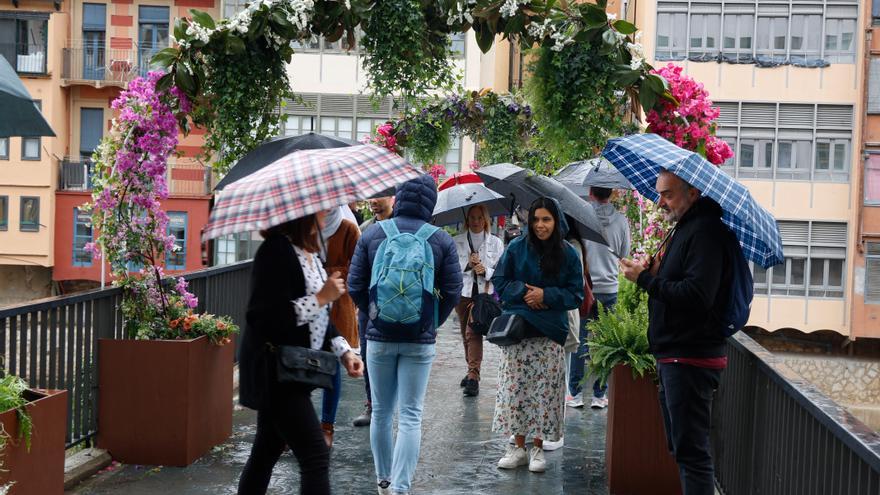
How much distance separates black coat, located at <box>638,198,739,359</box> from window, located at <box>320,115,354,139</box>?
34.0 meters

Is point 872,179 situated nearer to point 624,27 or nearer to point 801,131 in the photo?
point 801,131

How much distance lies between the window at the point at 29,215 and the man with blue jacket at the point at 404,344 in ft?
117

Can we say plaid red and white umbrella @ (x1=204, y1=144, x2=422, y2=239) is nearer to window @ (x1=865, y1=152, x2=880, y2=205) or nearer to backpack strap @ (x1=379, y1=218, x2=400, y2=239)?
backpack strap @ (x1=379, y1=218, x2=400, y2=239)

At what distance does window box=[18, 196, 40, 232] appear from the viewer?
130 feet

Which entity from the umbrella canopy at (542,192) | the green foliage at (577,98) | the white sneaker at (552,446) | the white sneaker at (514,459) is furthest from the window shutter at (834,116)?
the white sneaker at (514,459)

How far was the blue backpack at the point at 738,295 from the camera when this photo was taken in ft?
18.1

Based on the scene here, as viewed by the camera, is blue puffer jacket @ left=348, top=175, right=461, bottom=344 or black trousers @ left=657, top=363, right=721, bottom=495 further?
blue puffer jacket @ left=348, top=175, right=461, bottom=344

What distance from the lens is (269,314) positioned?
5.00m

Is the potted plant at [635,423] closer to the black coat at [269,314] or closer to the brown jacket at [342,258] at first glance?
the brown jacket at [342,258]

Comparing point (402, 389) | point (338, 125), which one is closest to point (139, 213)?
point (402, 389)

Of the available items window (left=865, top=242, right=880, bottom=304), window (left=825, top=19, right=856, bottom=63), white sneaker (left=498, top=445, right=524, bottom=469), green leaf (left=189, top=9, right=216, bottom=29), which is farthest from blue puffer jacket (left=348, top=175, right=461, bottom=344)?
window (left=825, top=19, right=856, bottom=63)

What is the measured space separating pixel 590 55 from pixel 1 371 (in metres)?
4.70

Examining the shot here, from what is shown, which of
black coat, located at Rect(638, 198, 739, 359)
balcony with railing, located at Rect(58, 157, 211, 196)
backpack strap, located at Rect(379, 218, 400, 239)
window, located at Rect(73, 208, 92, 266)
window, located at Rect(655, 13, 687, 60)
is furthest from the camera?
balcony with railing, located at Rect(58, 157, 211, 196)

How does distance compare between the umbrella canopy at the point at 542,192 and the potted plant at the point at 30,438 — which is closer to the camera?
the potted plant at the point at 30,438
